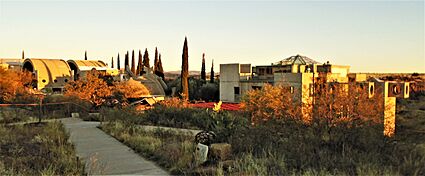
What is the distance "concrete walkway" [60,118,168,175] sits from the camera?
6.21 metres

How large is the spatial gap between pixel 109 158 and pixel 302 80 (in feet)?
76.9

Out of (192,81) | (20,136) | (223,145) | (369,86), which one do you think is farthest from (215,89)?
(223,145)

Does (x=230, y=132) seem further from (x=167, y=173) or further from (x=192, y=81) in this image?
(x=192, y=81)

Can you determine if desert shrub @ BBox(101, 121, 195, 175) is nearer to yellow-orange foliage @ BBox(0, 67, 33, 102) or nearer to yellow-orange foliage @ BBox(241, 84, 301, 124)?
yellow-orange foliage @ BBox(241, 84, 301, 124)

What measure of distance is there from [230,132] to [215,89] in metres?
34.3

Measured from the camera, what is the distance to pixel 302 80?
1115 inches

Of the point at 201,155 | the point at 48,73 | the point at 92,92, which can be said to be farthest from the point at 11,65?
the point at 201,155

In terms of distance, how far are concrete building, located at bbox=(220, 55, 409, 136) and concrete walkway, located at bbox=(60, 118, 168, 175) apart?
45.5ft

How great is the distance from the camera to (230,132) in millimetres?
8289

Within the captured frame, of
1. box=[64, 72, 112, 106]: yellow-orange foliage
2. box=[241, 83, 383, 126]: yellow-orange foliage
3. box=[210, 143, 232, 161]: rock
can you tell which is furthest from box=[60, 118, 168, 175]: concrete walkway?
box=[64, 72, 112, 106]: yellow-orange foliage

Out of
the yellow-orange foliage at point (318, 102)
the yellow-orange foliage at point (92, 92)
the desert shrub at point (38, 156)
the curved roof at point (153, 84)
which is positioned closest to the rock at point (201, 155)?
the desert shrub at point (38, 156)

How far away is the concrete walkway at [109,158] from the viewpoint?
621cm

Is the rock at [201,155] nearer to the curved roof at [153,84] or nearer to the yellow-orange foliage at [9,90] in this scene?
the yellow-orange foliage at [9,90]

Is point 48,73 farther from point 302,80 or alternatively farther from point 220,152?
point 220,152
